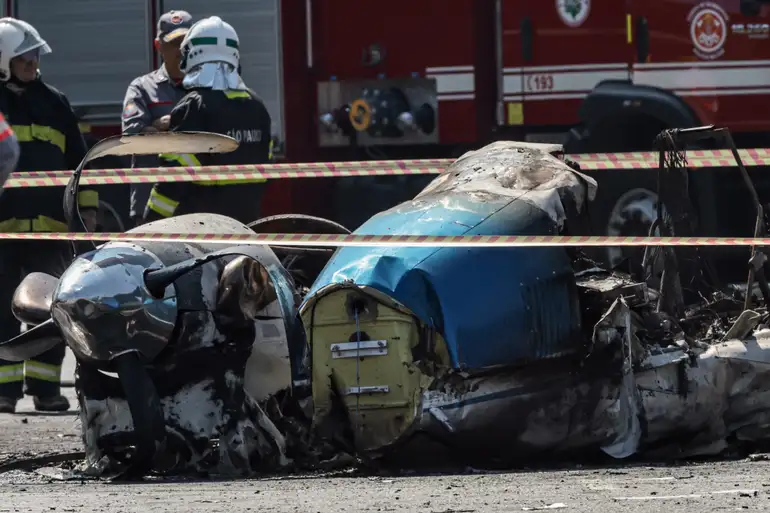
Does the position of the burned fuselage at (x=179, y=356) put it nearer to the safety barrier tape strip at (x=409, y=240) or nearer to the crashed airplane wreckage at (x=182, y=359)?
the crashed airplane wreckage at (x=182, y=359)

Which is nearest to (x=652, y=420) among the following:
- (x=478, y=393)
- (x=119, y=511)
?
(x=478, y=393)

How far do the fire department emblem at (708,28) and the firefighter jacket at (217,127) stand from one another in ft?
12.2

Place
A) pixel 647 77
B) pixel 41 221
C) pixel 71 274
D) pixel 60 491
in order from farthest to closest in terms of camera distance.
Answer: pixel 647 77
pixel 41 221
pixel 71 274
pixel 60 491

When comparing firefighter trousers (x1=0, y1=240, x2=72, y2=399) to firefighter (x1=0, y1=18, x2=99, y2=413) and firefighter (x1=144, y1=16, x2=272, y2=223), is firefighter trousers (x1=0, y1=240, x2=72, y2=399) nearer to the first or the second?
firefighter (x1=0, y1=18, x2=99, y2=413)

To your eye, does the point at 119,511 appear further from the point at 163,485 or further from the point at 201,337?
the point at 201,337

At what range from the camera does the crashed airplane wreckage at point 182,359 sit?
19.1ft

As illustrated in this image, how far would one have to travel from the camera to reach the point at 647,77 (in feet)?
36.7

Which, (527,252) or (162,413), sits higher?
(527,252)

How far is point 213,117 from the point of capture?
323 inches

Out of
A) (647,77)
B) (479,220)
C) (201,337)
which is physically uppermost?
(647,77)

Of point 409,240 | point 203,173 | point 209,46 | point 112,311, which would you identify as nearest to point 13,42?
point 209,46

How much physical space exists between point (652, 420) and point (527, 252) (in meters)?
0.76

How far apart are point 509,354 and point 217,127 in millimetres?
2924

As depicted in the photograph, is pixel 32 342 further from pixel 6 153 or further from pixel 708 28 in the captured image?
pixel 708 28
